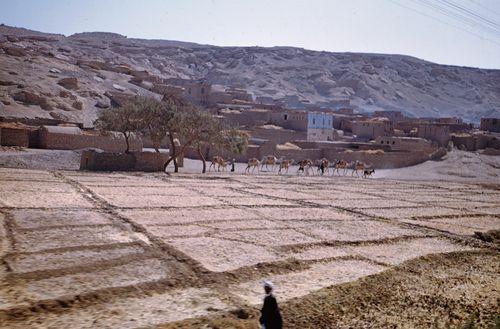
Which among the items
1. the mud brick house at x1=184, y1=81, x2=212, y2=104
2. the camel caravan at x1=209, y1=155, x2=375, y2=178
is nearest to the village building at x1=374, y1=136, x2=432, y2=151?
the camel caravan at x1=209, y1=155, x2=375, y2=178

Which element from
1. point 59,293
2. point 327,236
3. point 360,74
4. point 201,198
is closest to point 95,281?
point 59,293

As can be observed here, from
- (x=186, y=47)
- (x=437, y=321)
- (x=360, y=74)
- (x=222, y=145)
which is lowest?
(x=437, y=321)

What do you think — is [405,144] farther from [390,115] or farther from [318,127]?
[390,115]

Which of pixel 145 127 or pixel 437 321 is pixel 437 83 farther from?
pixel 437 321

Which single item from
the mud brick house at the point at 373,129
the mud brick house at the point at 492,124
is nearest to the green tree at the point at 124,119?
the mud brick house at the point at 373,129

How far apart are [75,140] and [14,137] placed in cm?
330

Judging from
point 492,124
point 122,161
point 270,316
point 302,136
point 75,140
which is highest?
point 492,124

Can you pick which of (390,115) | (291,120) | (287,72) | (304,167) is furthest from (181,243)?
(287,72)

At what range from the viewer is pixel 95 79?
55125 mm

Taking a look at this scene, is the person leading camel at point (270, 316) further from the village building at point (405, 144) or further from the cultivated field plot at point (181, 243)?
the village building at point (405, 144)

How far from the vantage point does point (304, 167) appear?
1278 inches

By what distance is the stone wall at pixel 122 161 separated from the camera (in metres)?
23.5

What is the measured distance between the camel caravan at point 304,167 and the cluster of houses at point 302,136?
6.35 ft

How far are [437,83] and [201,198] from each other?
13826 centimetres
